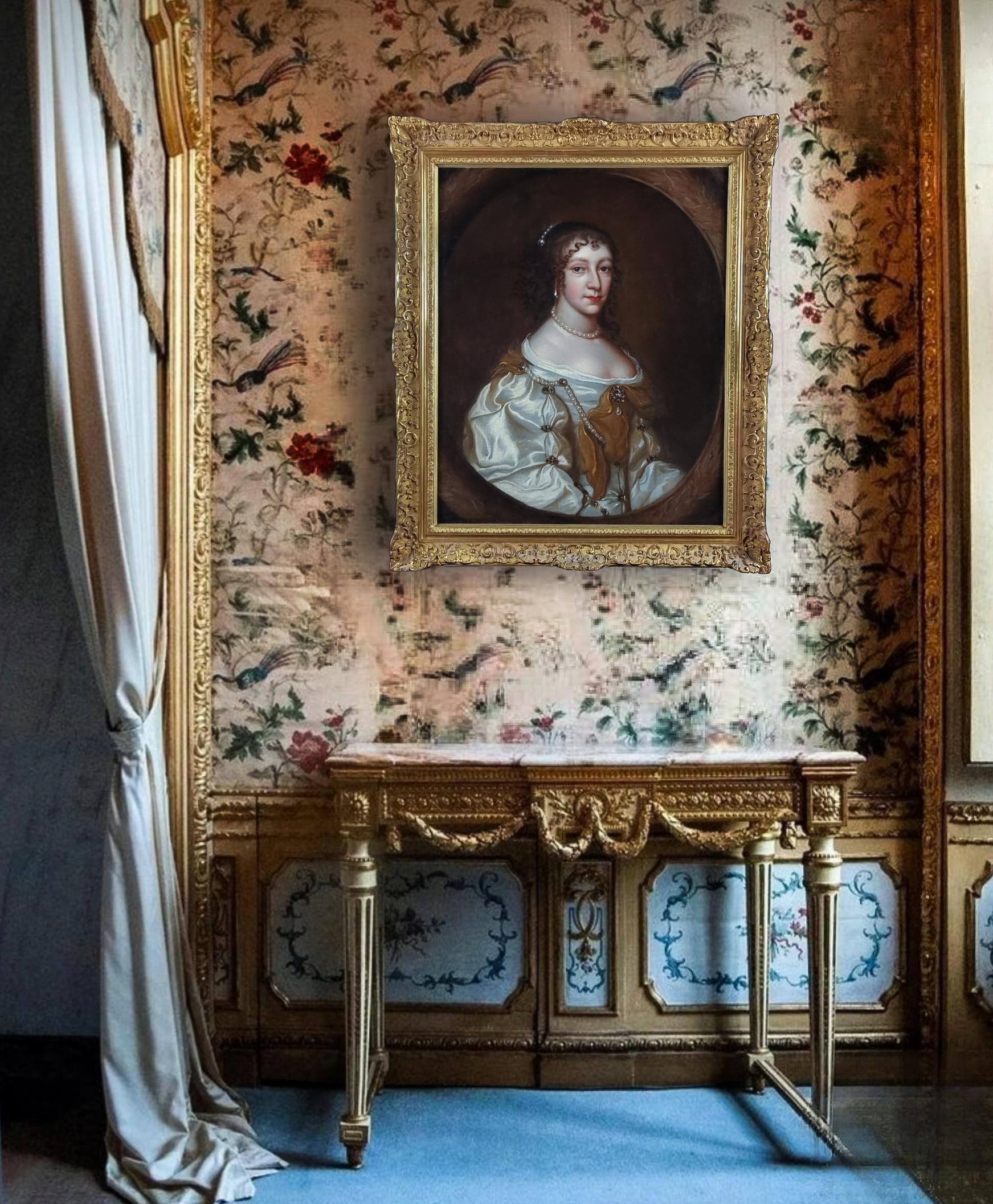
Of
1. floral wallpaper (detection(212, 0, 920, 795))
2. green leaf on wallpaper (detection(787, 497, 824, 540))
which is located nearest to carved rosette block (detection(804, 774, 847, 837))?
floral wallpaper (detection(212, 0, 920, 795))

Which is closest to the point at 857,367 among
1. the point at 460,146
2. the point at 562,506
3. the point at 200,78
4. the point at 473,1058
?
the point at 562,506

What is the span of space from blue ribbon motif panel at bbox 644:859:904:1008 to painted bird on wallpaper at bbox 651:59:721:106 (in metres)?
2.10

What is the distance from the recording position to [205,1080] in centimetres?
280

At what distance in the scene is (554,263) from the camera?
10.5 ft

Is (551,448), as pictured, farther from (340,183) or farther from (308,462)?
(340,183)

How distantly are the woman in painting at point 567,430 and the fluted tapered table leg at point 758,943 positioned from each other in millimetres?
990

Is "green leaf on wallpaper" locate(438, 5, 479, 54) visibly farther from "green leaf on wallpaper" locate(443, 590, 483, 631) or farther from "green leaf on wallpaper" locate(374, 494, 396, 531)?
"green leaf on wallpaper" locate(443, 590, 483, 631)

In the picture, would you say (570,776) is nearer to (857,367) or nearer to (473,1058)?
(473,1058)

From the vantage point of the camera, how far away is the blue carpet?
8.31ft

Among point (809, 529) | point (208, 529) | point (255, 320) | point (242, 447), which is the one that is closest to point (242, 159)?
point (255, 320)

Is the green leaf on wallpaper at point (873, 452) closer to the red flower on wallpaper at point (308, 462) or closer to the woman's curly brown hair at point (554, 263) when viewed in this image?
the woman's curly brown hair at point (554, 263)

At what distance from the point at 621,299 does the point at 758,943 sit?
1763mm

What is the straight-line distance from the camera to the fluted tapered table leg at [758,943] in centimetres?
307

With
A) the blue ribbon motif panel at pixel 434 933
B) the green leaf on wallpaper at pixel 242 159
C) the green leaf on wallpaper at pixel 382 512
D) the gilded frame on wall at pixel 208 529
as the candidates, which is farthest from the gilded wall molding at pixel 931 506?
the green leaf on wallpaper at pixel 242 159
